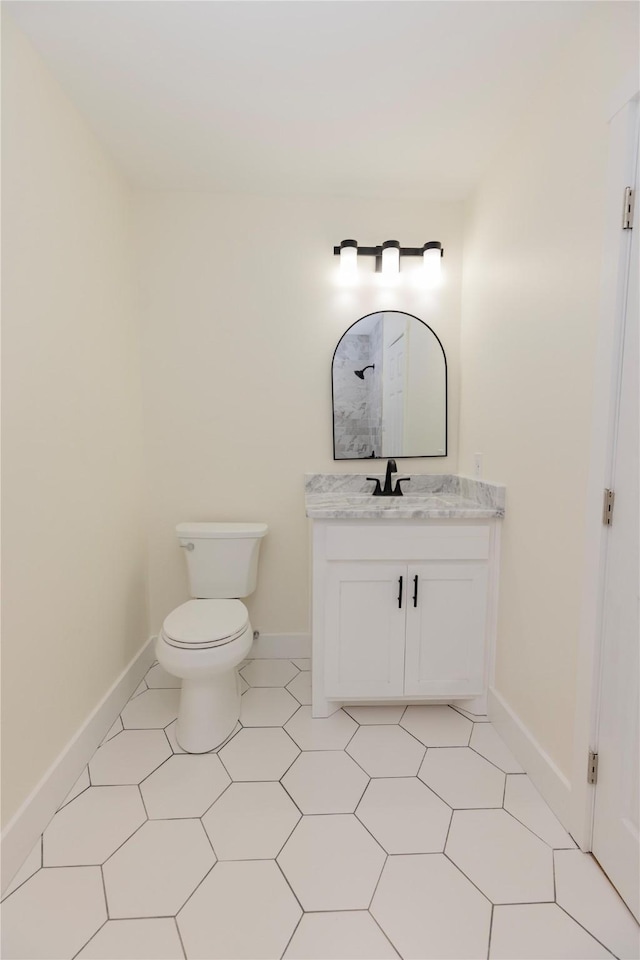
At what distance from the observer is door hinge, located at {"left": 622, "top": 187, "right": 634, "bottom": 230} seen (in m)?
1.13

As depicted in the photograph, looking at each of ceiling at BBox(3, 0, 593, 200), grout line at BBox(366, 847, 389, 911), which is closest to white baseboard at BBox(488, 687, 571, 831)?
grout line at BBox(366, 847, 389, 911)

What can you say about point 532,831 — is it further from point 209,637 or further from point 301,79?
point 301,79

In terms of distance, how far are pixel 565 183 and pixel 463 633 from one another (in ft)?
5.30

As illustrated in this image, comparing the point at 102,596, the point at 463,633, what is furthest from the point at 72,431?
the point at 463,633

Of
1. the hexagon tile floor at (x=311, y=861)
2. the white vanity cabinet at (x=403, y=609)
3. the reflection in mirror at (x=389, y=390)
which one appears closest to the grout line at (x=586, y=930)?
the hexagon tile floor at (x=311, y=861)

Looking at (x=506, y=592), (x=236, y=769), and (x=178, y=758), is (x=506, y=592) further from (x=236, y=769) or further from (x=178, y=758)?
(x=178, y=758)

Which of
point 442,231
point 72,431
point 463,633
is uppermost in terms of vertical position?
point 442,231

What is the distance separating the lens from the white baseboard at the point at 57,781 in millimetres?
1220

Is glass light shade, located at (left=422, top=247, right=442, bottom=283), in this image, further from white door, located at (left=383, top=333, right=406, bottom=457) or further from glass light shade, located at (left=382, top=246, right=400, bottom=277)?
white door, located at (left=383, top=333, right=406, bottom=457)

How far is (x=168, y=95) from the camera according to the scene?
1.57 m

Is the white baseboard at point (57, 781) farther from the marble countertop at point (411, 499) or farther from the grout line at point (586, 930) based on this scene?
the grout line at point (586, 930)

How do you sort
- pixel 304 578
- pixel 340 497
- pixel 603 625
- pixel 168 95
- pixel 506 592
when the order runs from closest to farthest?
1. pixel 603 625
2. pixel 168 95
3. pixel 506 592
4. pixel 340 497
5. pixel 304 578

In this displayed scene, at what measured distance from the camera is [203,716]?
172cm

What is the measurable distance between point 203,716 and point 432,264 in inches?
87.1
